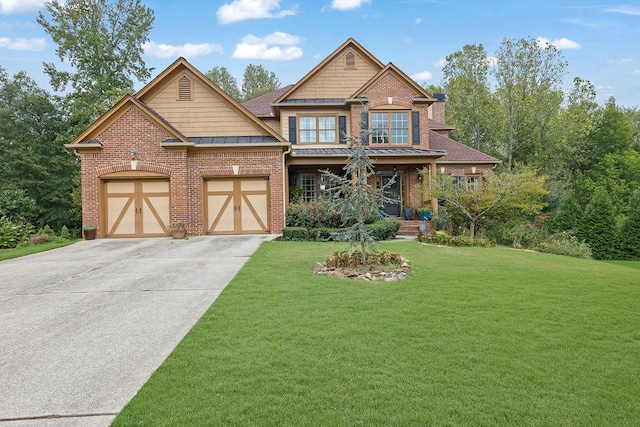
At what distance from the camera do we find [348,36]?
65.3 feet

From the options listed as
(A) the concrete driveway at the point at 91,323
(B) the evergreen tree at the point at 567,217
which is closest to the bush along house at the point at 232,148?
(A) the concrete driveway at the point at 91,323

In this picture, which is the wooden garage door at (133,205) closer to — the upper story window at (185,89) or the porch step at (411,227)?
the upper story window at (185,89)

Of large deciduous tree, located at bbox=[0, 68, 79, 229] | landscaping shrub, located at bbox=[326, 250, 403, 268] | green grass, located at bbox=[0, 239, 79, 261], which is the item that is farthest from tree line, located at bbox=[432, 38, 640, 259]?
large deciduous tree, located at bbox=[0, 68, 79, 229]

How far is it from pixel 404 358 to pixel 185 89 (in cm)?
1555

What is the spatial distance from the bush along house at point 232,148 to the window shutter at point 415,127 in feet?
0.16

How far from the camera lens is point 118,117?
49.5ft

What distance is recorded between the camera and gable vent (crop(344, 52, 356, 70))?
20125 millimetres

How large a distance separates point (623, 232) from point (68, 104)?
35606mm

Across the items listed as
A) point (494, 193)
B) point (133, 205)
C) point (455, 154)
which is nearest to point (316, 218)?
point (494, 193)

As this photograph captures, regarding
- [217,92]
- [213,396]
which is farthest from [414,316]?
[217,92]

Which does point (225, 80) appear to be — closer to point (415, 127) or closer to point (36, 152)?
point (36, 152)

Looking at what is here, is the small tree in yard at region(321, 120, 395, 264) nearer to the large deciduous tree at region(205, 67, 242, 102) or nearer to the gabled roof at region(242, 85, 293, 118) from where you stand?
the gabled roof at region(242, 85, 293, 118)

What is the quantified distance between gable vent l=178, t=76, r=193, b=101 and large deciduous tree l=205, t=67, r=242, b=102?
32039 mm

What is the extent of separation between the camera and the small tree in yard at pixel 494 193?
1484 cm
